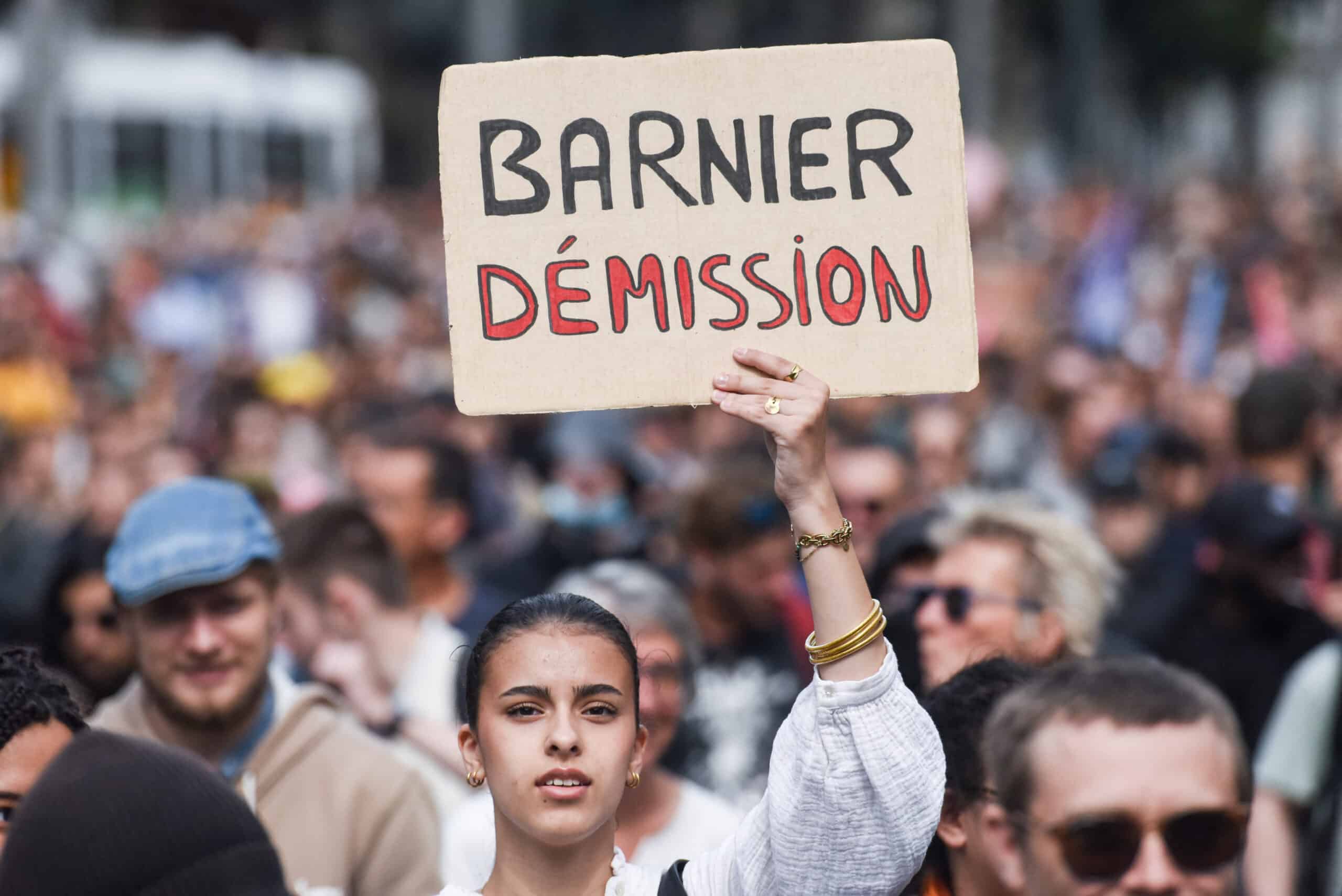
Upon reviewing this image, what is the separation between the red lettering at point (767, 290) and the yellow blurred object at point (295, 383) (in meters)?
6.16

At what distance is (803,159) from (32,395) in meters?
9.18

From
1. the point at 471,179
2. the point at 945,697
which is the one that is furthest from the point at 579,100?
the point at 945,697

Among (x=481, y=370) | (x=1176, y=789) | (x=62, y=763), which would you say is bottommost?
(x=1176, y=789)

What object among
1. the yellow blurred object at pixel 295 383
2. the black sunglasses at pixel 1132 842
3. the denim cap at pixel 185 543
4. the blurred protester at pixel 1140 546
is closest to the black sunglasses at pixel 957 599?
the blurred protester at pixel 1140 546

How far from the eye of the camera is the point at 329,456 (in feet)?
27.8

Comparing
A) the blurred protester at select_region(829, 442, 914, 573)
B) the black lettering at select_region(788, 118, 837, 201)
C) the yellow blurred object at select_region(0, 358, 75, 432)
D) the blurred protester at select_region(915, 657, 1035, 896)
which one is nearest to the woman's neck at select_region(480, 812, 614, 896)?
the blurred protester at select_region(915, 657, 1035, 896)

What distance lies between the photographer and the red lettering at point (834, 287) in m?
2.62

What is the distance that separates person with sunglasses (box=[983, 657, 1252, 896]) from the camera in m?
2.15

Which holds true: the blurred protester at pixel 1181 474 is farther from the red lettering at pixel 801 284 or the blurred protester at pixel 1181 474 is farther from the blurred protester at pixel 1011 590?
the red lettering at pixel 801 284

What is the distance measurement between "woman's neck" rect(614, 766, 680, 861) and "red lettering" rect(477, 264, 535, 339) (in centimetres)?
126

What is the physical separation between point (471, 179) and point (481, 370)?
0.26m

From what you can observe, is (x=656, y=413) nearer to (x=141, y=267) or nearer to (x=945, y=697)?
(x=945, y=697)

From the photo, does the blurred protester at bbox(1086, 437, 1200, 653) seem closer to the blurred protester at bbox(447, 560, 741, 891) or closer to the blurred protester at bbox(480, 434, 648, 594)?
the blurred protester at bbox(447, 560, 741, 891)

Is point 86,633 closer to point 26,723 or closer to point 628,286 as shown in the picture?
point 26,723
